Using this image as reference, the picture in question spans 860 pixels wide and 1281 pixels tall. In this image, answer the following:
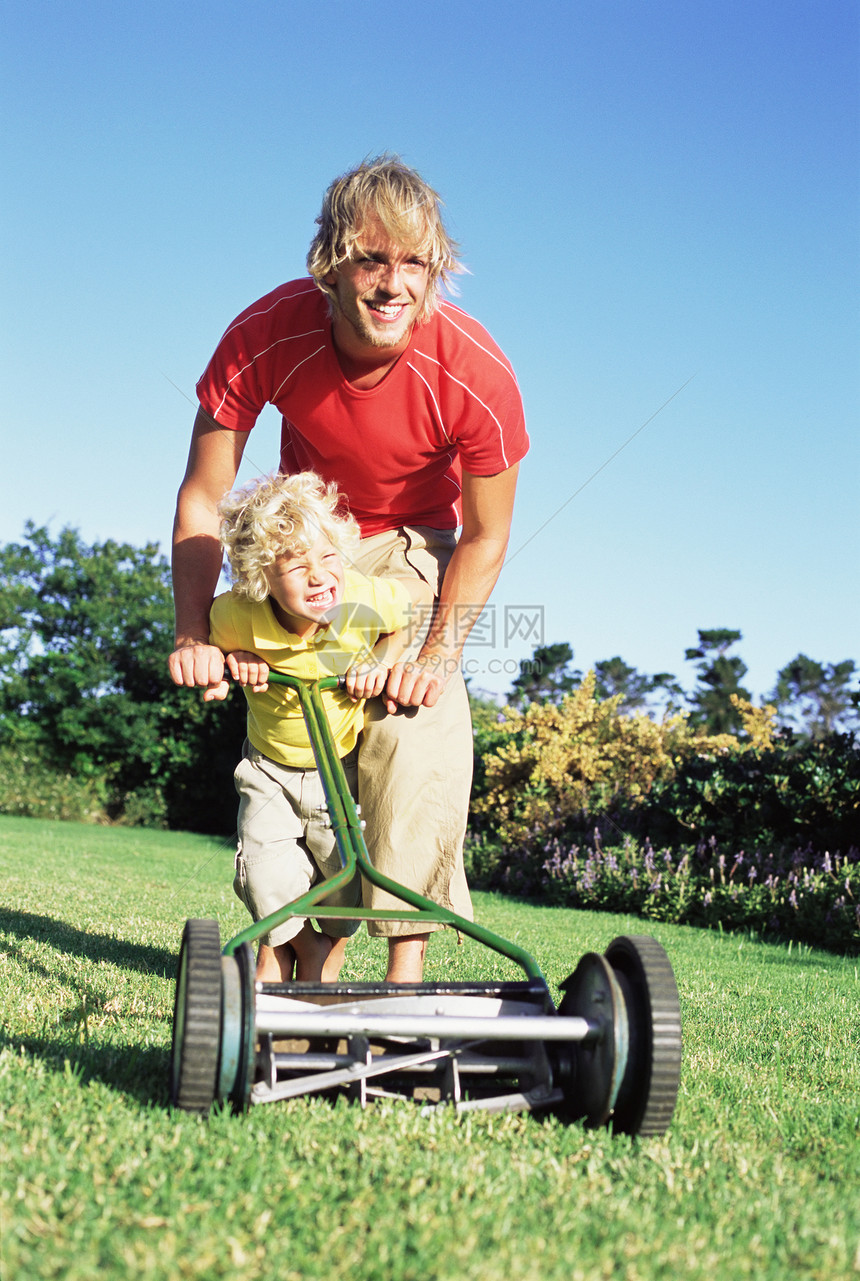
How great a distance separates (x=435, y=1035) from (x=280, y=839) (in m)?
1.41

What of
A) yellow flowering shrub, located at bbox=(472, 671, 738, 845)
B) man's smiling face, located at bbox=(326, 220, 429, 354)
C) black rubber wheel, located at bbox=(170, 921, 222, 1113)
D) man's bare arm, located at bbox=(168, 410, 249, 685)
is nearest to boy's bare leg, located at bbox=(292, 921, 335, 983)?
man's bare arm, located at bbox=(168, 410, 249, 685)

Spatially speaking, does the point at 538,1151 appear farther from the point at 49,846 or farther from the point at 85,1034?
the point at 49,846

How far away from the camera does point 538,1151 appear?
205cm

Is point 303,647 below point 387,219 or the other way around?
below

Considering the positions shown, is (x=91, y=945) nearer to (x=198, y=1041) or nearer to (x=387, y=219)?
(x=198, y=1041)

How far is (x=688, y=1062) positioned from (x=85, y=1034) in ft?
5.60

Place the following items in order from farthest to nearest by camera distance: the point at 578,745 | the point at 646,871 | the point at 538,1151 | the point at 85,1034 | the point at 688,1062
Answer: the point at 578,745 → the point at 646,871 → the point at 688,1062 → the point at 85,1034 → the point at 538,1151

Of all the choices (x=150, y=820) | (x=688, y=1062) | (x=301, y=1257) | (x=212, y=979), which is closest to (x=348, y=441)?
(x=212, y=979)

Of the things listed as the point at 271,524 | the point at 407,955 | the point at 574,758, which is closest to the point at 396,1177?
the point at 407,955

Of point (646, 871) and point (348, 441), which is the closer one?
point (348, 441)

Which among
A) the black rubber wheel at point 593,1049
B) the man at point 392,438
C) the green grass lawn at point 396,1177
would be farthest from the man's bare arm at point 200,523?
the black rubber wheel at point 593,1049

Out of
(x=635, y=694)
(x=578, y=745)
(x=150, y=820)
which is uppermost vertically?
(x=635, y=694)

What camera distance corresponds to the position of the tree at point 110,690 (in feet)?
60.7

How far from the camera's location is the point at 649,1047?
212 centimetres
